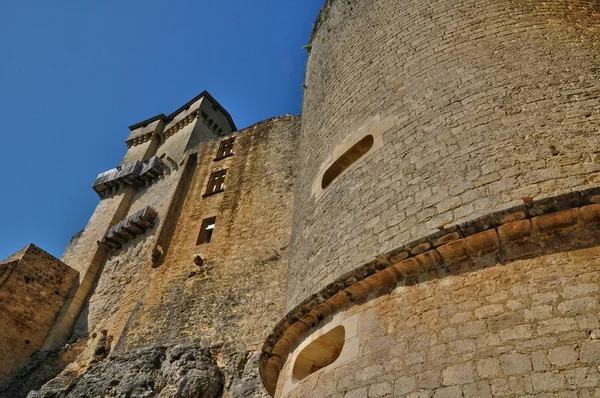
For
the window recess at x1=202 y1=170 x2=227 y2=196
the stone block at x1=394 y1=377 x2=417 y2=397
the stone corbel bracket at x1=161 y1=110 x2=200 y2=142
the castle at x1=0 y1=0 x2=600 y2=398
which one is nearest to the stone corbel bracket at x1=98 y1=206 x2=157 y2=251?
the window recess at x1=202 y1=170 x2=227 y2=196

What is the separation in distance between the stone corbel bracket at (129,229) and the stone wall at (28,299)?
1.41 meters

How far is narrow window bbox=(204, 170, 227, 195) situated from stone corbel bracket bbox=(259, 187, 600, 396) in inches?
342

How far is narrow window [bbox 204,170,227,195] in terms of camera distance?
1277 cm

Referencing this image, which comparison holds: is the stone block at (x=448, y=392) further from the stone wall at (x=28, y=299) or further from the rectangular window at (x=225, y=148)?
the stone wall at (x=28, y=299)

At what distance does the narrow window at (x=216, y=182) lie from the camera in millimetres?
12766

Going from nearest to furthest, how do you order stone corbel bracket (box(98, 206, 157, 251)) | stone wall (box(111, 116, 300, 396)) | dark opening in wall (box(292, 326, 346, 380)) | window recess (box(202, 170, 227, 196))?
dark opening in wall (box(292, 326, 346, 380))
stone wall (box(111, 116, 300, 396))
window recess (box(202, 170, 227, 196))
stone corbel bracket (box(98, 206, 157, 251))

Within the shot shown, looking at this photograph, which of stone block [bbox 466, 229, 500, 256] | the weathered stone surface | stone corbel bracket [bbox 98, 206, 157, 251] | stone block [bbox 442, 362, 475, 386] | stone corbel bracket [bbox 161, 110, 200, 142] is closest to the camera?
stone block [bbox 442, 362, 475, 386]

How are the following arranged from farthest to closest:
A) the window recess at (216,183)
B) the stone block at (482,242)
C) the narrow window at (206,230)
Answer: the window recess at (216,183)
the narrow window at (206,230)
the stone block at (482,242)

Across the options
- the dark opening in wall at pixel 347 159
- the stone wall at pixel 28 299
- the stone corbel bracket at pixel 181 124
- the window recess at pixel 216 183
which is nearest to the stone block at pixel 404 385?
the dark opening in wall at pixel 347 159

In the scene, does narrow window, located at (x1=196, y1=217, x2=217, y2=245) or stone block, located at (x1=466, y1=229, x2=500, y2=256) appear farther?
narrow window, located at (x1=196, y1=217, x2=217, y2=245)

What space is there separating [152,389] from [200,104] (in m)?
14.9

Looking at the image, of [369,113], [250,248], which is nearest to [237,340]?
[250,248]

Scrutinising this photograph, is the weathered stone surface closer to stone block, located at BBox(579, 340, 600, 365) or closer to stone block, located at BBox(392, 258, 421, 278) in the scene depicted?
stone block, located at BBox(392, 258, 421, 278)

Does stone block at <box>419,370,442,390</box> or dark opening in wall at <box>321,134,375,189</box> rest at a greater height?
dark opening in wall at <box>321,134,375,189</box>
